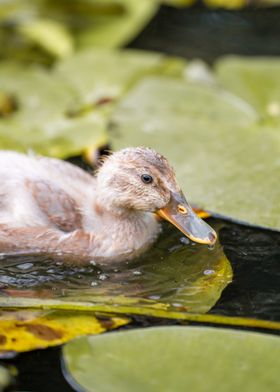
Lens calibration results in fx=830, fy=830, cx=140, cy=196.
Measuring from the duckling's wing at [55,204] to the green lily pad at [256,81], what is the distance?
171 centimetres

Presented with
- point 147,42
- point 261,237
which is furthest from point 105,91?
point 261,237

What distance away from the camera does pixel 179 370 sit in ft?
10.5

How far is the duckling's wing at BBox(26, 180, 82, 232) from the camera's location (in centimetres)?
430

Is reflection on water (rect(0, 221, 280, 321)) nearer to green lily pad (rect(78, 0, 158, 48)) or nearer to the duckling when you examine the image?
the duckling

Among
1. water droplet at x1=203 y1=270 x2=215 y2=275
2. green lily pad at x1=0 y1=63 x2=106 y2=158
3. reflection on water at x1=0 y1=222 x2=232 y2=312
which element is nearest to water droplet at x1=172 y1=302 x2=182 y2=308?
reflection on water at x1=0 y1=222 x2=232 y2=312

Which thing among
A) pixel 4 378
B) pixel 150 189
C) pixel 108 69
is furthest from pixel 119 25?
pixel 4 378

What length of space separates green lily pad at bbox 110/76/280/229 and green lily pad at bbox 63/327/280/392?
3.84 feet

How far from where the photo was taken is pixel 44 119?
5.51 meters

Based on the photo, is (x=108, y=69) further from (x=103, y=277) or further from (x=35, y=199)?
(x=103, y=277)

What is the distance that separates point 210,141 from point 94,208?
1.09 metres

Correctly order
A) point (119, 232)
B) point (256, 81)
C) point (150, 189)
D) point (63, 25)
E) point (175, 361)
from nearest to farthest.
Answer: point (175, 361)
point (150, 189)
point (119, 232)
point (256, 81)
point (63, 25)

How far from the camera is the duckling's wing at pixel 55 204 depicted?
4301 mm

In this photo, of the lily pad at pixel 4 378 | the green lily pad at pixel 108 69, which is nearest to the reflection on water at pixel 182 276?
the lily pad at pixel 4 378

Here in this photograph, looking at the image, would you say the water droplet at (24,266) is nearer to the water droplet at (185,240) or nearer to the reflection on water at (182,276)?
the reflection on water at (182,276)
